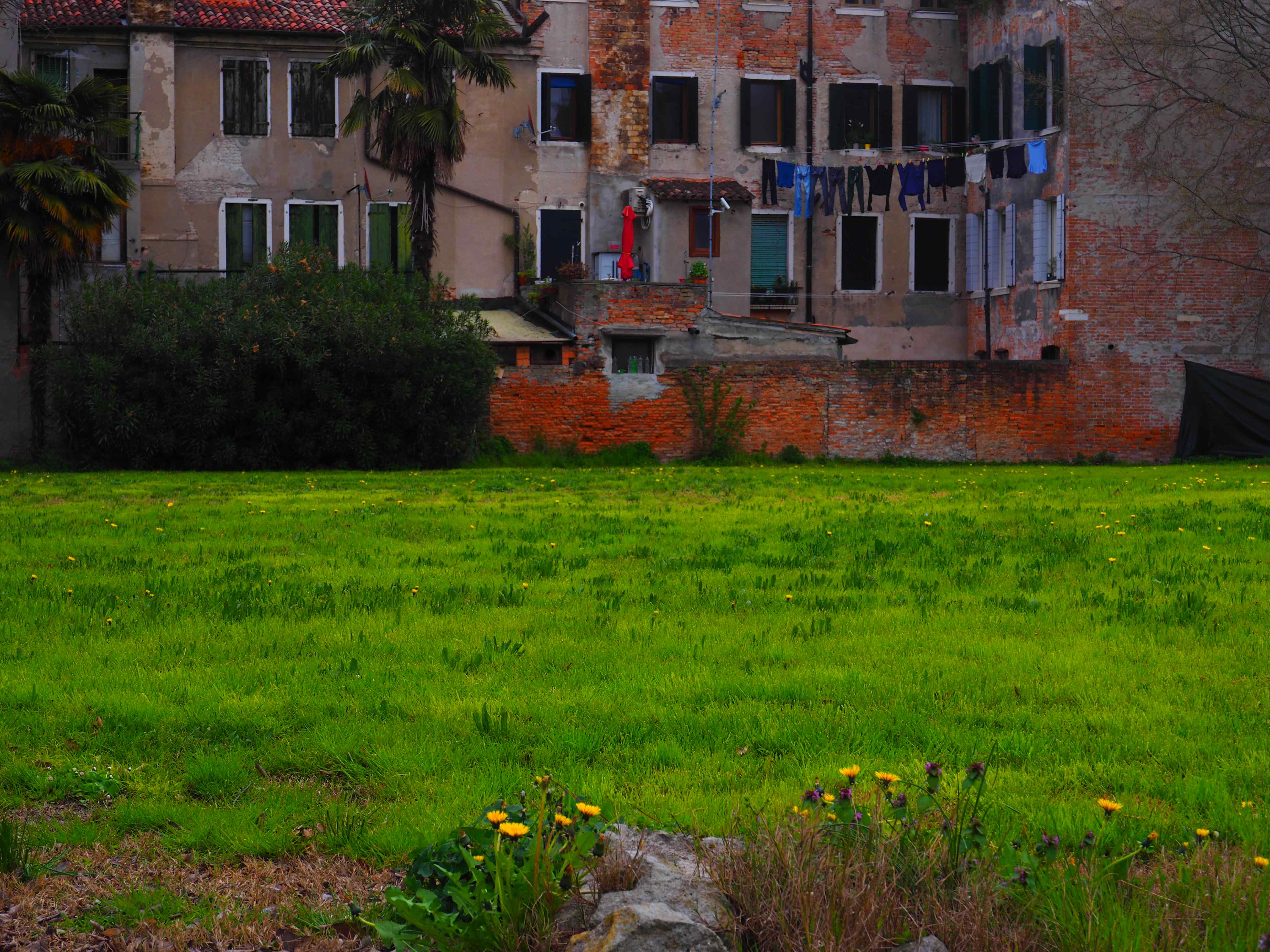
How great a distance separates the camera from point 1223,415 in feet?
103

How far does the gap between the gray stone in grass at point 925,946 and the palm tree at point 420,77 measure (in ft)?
86.3

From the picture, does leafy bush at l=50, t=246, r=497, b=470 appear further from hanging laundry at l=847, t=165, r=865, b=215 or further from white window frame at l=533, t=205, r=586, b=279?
hanging laundry at l=847, t=165, r=865, b=215

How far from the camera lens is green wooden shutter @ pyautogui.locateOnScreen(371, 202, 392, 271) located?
3356 cm

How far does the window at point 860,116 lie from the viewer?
35625mm

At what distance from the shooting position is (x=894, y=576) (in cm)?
959

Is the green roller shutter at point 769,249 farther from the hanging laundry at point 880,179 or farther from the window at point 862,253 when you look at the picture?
the hanging laundry at point 880,179

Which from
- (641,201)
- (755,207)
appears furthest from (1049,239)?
(641,201)

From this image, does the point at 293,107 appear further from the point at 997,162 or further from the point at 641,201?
the point at 997,162

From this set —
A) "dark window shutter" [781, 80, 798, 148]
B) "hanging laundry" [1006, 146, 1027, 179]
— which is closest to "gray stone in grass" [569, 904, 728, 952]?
"hanging laundry" [1006, 146, 1027, 179]

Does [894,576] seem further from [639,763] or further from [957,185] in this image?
[957,185]

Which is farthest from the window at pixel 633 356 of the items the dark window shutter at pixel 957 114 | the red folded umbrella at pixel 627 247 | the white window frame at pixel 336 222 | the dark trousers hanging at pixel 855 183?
the dark window shutter at pixel 957 114

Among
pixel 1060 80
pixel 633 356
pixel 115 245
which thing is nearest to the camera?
pixel 633 356

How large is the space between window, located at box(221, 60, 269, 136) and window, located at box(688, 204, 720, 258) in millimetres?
10709

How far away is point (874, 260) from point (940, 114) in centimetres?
429
